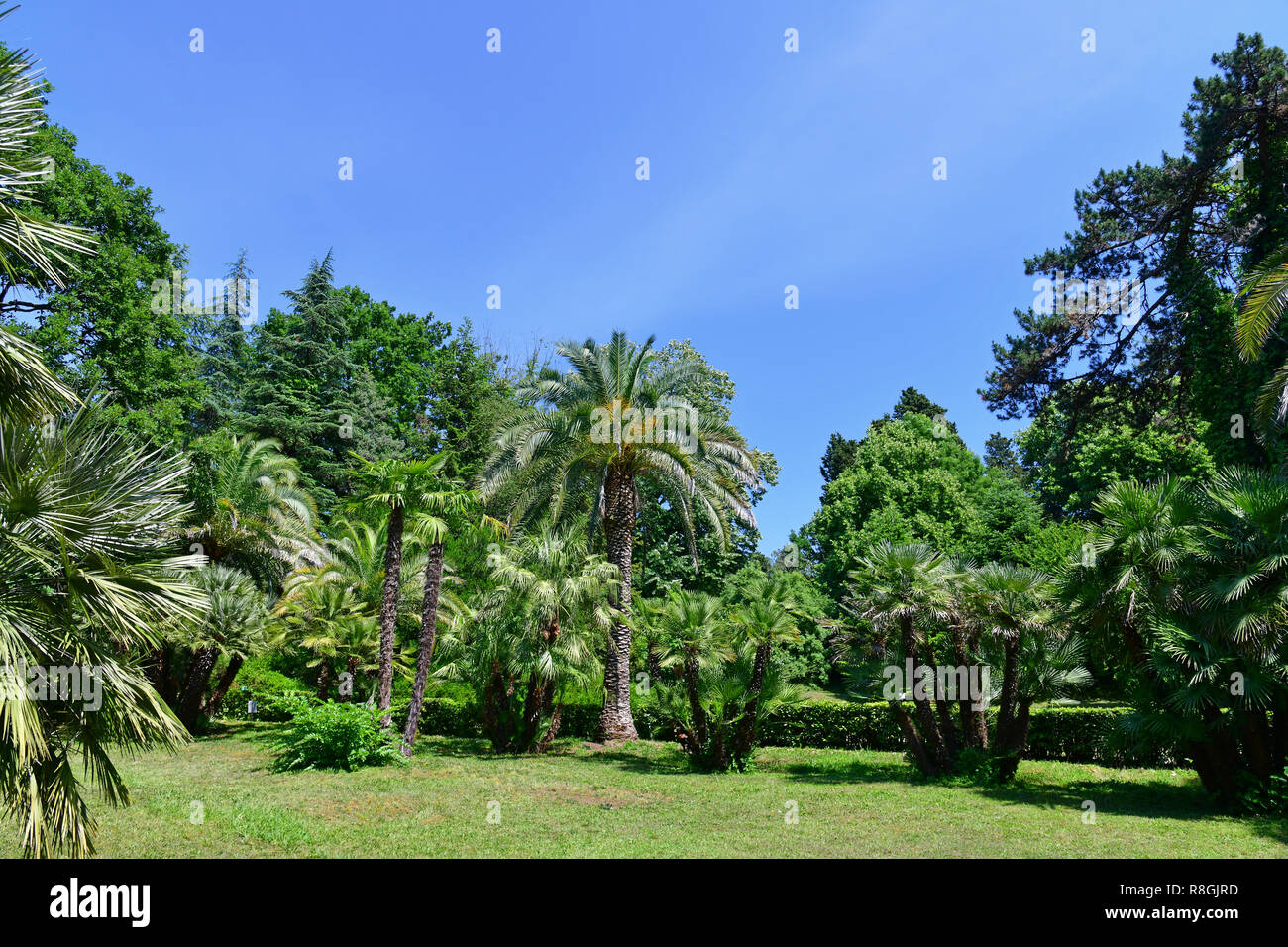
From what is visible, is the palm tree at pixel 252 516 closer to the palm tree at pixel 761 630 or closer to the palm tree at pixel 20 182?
the palm tree at pixel 761 630

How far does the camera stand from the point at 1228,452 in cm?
1917

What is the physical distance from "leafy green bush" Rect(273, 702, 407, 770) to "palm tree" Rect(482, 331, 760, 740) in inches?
281

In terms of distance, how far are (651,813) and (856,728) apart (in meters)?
11.2

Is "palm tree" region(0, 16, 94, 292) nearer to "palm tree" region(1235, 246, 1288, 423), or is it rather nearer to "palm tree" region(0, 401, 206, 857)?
"palm tree" region(0, 401, 206, 857)

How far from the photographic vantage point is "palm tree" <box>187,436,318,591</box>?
25359mm

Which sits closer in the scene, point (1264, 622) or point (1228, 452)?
point (1264, 622)

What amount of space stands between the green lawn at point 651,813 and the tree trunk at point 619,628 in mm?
4307

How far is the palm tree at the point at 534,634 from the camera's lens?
19609 mm

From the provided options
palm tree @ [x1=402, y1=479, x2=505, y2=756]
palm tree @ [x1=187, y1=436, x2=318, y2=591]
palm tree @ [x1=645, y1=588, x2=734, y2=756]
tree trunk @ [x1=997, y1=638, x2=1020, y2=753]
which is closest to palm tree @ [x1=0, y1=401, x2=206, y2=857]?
palm tree @ [x1=645, y1=588, x2=734, y2=756]

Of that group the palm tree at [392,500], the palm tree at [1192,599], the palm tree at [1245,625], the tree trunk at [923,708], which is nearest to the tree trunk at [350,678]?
the palm tree at [392,500]

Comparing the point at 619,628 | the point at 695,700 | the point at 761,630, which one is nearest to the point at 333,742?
the point at 695,700
